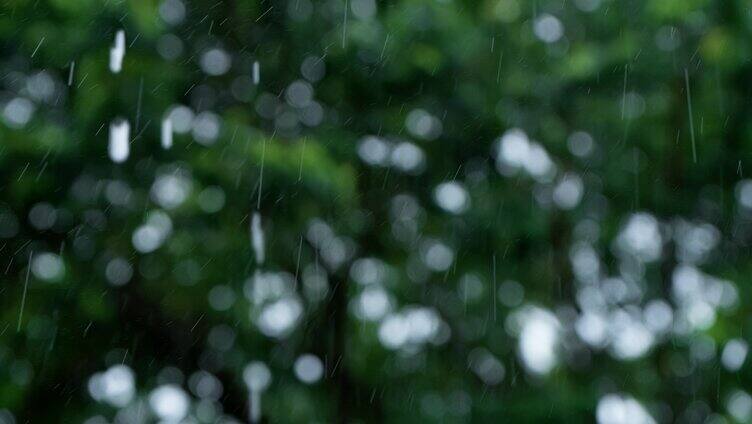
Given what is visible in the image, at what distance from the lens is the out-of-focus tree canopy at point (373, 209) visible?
3381 mm

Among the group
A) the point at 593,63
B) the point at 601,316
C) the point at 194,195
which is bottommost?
the point at 601,316

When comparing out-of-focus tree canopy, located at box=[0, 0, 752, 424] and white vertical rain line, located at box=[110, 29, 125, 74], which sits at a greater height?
white vertical rain line, located at box=[110, 29, 125, 74]

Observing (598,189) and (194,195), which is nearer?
(194,195)

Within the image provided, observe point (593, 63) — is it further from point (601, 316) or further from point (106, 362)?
point (106, 362)

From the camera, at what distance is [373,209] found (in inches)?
160

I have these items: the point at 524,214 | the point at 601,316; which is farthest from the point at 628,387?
the point at 524,214

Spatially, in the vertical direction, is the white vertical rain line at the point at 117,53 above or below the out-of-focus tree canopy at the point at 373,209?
above

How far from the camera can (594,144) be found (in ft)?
12.7

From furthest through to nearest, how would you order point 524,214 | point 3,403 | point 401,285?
point 401,285, point 524,214, point 3,403

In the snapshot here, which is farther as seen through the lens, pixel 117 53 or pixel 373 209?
pixel 373 209

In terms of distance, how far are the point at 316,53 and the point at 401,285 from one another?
968 millimetres

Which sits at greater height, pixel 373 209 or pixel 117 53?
pixel 117 53

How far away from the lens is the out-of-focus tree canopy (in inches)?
133

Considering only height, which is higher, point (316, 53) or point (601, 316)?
point (316, 53)
